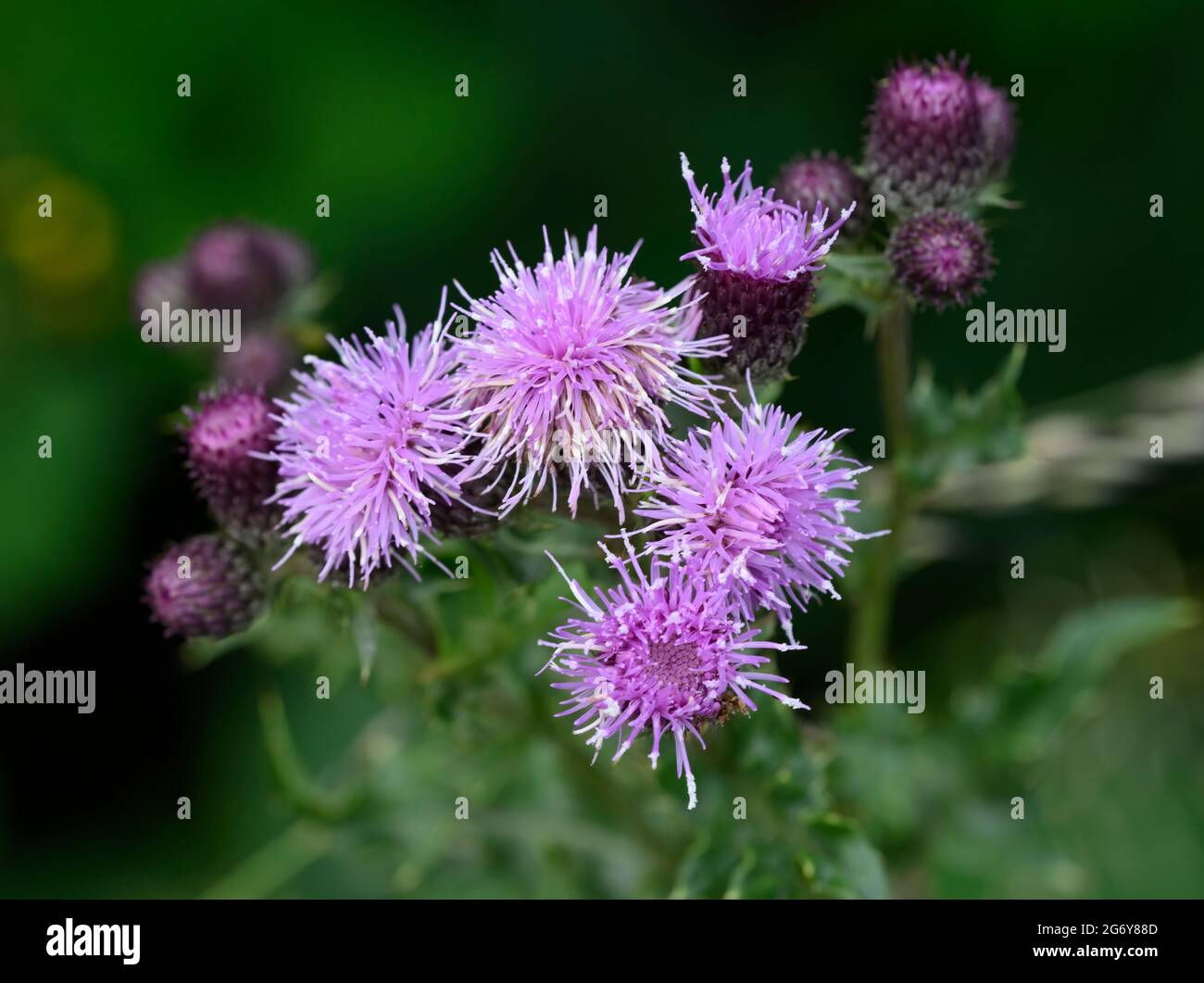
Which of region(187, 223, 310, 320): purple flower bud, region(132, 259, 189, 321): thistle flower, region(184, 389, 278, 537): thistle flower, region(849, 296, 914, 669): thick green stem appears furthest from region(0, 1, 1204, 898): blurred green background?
region(184, 389, 278, 537): thistle flower

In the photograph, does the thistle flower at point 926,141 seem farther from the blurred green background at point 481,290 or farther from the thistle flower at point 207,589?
the thistle flower at point 207,589

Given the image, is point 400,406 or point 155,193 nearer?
point 400,406

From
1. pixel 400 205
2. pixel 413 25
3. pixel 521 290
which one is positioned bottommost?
pixel 521 290

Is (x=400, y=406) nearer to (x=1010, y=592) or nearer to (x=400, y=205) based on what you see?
(x=400, y=205)

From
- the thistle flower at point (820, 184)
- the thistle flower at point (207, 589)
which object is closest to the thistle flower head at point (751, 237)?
the thistle flower at point (820, 184)

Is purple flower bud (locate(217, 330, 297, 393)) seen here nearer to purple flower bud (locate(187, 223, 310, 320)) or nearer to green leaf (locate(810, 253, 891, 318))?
purple flower bud (locate(187, 223, 310, 320))

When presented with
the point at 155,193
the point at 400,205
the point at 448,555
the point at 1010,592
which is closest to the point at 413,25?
the point at 400,205
